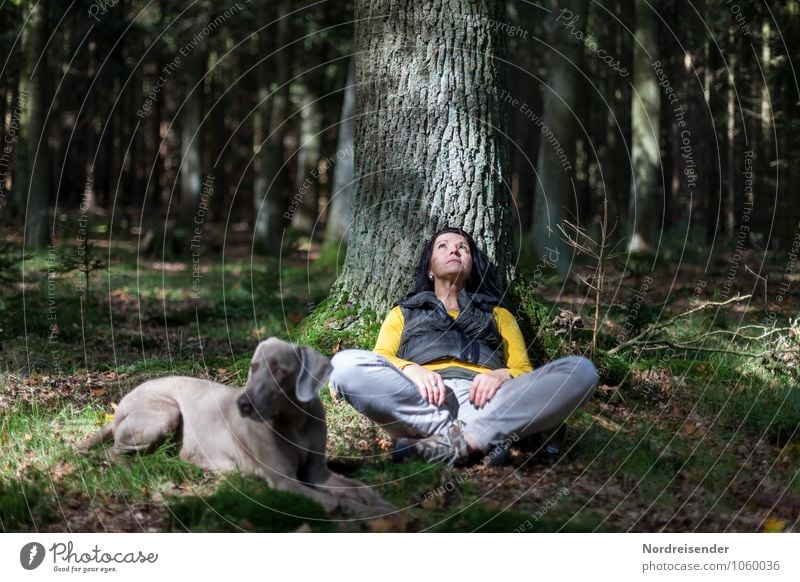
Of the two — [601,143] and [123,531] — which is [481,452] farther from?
[601,143]

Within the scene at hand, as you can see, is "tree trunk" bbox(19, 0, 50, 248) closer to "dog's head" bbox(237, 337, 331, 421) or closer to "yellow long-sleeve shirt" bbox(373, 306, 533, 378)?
"yellow long-sleeve shirt" bbox(373, 306, 533, 378)

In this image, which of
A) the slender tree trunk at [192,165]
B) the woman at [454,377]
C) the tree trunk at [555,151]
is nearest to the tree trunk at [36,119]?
the slender tree trunk at [192,165]

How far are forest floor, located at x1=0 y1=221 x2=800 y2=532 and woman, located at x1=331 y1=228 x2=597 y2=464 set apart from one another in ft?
0.87

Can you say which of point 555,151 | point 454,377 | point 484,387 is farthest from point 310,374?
point 555,151

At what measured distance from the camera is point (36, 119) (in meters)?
17.6

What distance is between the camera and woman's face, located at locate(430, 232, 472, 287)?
21.1 feet

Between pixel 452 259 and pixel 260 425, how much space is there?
2.16 meters

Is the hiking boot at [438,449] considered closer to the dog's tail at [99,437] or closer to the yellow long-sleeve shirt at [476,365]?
the yellow long-sleeve shirt at [476,365]

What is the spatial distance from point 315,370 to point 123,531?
1.42 meters

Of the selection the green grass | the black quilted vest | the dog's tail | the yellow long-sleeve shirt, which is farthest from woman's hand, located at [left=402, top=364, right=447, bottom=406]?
the dog's tail

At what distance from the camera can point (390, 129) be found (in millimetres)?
7324

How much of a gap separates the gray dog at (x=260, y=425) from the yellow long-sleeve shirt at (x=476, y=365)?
1.22 m

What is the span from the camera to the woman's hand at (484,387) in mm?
5715

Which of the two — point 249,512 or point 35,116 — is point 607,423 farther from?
point 35,116
